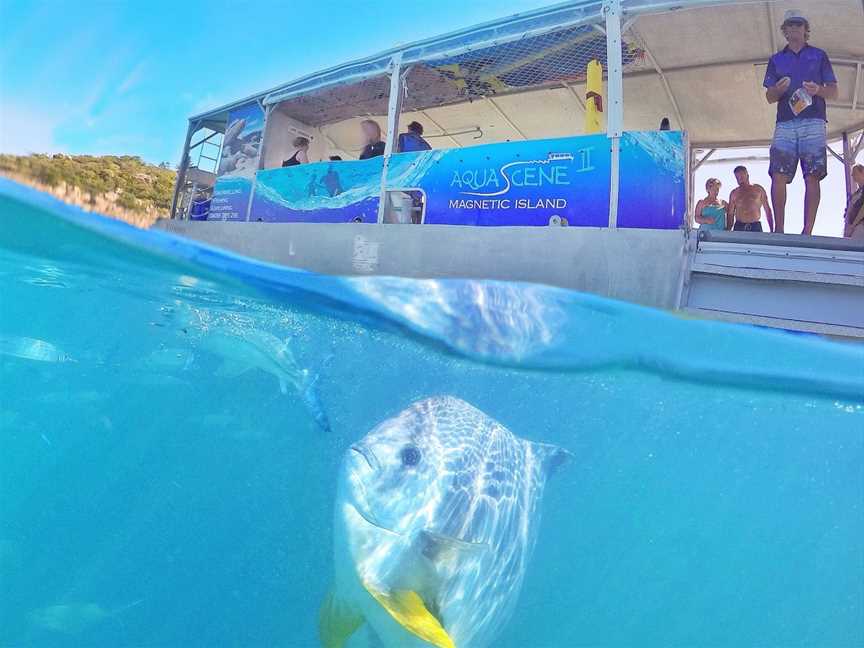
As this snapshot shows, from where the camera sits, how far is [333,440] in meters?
12.9

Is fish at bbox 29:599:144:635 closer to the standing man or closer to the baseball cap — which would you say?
the standing man

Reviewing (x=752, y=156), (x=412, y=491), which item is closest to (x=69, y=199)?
(x=412, y=491)

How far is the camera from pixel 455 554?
3355 millimetres

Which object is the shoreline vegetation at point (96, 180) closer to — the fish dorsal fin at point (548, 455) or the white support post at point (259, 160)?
the fish dorsal fin at point (548, 455)

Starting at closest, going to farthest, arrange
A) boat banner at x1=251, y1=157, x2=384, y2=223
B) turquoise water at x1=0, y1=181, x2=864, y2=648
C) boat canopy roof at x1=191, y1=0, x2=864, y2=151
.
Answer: turquoise water at x1=0, y1=181, x2=864, y2=648, boat canopy roof at x1=191, y1=0, x2=864, y2=151, boat banner at x1=251, y1=157, x2=384, y2=223

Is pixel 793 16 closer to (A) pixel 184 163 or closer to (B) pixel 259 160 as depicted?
(B) pixel 259 160

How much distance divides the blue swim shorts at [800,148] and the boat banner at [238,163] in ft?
27.2

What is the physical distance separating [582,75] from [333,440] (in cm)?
942

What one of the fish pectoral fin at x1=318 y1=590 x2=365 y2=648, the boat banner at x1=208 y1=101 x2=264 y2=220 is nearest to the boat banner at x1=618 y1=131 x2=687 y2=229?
the fish pectoral fin at x1=318 y1=590 x2=365 y2=648

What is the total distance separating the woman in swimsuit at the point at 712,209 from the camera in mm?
8531

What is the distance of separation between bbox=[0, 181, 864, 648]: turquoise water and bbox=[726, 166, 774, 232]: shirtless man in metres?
2.56

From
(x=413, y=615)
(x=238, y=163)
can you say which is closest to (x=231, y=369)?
(x=238, y=163)

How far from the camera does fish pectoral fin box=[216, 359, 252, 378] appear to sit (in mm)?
12712

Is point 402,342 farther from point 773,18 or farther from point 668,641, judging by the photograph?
point 668,641
